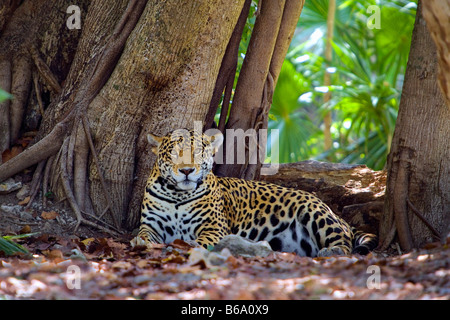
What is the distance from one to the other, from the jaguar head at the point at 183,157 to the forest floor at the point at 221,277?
1.33m

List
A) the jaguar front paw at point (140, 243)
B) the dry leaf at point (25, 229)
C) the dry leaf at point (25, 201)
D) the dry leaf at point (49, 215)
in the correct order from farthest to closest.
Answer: the dry leaf at point (25, 201), the dry leaf at point (49, 215), the dry leaf at point (25, 229), the jaguar front paw at point (140, 243)

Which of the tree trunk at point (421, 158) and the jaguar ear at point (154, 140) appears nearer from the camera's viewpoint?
the tree trunk at point (421, 158)

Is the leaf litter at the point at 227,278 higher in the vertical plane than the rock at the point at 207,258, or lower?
lower

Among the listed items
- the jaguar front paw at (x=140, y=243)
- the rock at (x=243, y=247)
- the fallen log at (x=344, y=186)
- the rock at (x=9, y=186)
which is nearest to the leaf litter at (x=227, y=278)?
the rock at (x=243, y=247)

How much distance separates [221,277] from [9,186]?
380 centimetres

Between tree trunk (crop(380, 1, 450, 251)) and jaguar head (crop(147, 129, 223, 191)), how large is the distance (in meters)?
2.11

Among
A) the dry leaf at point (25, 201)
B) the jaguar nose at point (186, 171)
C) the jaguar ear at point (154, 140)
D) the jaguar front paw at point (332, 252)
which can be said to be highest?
the jaguar ear at point (154, 140)

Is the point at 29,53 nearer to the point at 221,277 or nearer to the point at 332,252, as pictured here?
the point at 332,252

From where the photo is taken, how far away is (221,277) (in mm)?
4434

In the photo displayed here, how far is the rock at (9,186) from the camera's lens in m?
7.21

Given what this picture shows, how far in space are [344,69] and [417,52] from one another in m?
9.86

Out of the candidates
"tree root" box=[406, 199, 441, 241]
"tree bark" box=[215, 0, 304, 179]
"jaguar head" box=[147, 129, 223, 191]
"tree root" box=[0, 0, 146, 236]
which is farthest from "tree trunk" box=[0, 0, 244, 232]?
"tree root" box=[406, 199, 441, 241]

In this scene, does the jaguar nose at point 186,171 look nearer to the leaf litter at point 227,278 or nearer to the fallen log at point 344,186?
the leaf litter at point 227,278

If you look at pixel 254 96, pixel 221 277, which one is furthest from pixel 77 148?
pixel 221 277
